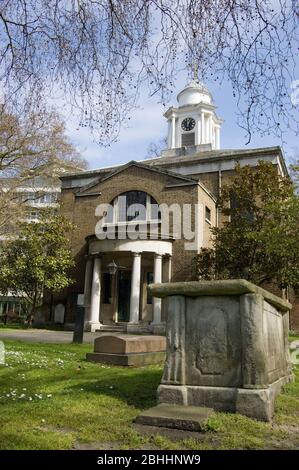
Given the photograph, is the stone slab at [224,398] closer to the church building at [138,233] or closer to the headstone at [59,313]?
the church building at [138,233]

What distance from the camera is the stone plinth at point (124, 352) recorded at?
10.5 m

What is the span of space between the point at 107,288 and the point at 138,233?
5.04 metres

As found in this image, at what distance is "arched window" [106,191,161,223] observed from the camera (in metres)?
27.3

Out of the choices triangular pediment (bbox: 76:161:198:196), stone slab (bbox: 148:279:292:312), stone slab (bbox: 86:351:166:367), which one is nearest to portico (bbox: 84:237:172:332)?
triangular pediment (bbox: 76:161:198:196)

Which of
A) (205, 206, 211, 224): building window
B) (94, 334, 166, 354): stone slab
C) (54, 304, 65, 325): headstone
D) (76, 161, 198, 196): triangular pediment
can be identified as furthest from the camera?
(54, 304, 65, 325): headstone

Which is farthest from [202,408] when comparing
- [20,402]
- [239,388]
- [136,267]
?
[136,267]

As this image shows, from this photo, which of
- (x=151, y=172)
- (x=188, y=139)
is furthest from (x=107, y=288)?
(x=188, y=139)

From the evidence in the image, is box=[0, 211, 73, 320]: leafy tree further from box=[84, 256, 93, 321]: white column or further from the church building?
the church building

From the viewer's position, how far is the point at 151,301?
2642 cm

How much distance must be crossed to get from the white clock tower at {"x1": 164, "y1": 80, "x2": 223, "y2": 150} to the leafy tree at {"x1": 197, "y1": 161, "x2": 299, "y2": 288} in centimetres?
2035

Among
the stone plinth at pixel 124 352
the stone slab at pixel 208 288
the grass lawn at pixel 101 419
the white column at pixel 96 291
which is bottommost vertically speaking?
the grass lawn at pixel 101 419

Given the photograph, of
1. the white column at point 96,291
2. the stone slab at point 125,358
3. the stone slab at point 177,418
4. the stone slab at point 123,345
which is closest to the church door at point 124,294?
the white column at point 96,291

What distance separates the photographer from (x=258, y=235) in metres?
20.7

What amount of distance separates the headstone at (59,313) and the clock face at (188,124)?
78.2 feet
